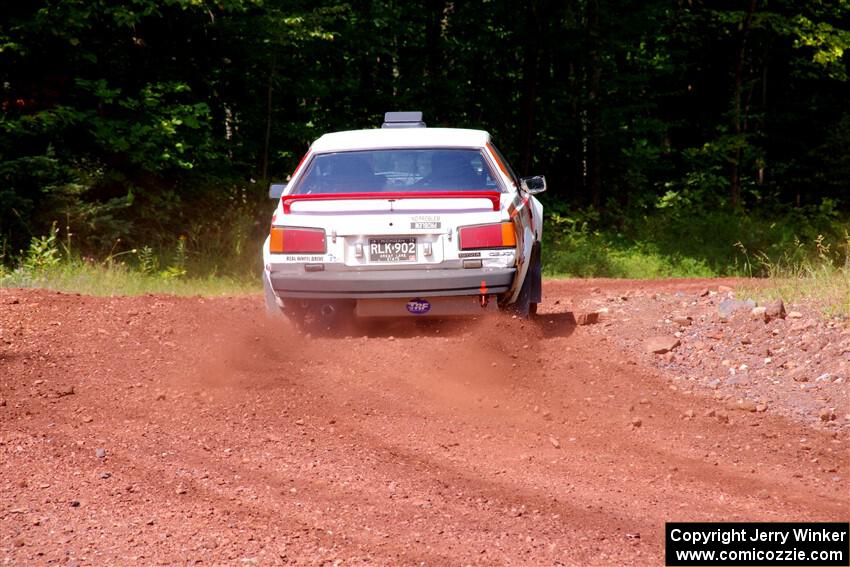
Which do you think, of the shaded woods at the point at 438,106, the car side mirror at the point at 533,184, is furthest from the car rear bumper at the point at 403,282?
the shaded woods at the point at 438,106

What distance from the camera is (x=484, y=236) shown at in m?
7.67

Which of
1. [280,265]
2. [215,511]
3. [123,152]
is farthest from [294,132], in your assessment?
Answer: [215,511]

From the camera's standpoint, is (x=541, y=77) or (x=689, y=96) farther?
(x=689, y=96)

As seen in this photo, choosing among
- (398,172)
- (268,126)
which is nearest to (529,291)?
(398,172)

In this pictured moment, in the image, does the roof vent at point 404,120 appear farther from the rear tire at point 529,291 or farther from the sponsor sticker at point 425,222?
the sponsor sticker at point 425,222

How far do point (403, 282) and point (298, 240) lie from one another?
0.89 metres

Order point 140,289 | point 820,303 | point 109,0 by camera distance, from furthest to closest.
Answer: point 109,0 < point 140,289 < point 820,303

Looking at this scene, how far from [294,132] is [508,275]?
50.7ft

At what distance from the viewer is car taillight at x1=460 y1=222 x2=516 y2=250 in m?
7.66

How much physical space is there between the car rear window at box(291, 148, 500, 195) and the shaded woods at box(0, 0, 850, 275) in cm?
753

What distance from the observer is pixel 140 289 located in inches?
518

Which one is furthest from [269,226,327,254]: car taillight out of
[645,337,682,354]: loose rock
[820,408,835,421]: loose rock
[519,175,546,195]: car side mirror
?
[820,408,835,421]: loose rock

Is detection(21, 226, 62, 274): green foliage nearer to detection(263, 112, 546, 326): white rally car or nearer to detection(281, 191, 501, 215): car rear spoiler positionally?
detection(263, 112, 546, 326): white rally car

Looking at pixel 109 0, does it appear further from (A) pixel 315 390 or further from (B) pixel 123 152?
(A) pixel 315 390
